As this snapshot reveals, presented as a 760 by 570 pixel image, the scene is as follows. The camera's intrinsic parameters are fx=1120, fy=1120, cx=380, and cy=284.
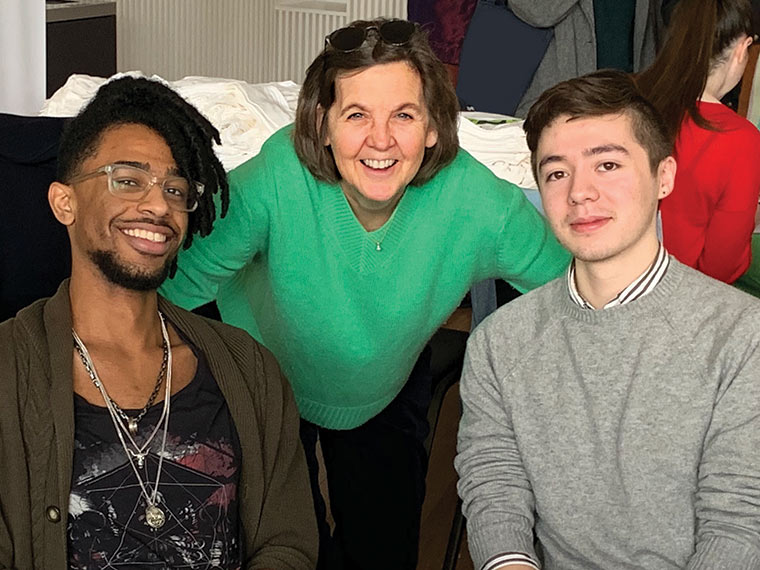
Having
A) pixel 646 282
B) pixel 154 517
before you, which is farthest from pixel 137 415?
pixel 646 282

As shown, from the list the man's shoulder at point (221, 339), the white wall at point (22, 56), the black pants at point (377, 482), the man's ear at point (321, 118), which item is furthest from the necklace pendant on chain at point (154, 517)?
the white wall at point (22, 56)

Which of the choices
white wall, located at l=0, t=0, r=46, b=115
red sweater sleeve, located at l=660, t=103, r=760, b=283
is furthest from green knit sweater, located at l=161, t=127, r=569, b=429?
white wall, located at l=0, t=0, r=46, b=115

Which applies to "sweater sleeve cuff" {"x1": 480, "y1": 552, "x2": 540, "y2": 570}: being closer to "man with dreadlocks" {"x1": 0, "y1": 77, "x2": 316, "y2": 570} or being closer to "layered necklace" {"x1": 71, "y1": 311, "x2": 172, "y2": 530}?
"man with dreadlocks" {"x1": 0, "y1": 77, "x2": 316, "y2": 570}

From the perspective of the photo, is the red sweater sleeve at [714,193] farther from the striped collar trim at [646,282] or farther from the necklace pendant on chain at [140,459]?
the necklace pendant on chain at [140,459]

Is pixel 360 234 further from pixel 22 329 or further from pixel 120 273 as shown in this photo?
pixel 22 329

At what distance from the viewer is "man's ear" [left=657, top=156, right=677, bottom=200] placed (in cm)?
175

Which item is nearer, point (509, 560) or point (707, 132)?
point (509, 560)

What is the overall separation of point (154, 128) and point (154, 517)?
577 mm

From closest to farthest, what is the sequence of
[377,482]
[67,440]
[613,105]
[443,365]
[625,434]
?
[67,440] < [625,434] < [613,105] < [377,482] < [443,365]

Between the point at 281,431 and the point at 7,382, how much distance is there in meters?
0.43

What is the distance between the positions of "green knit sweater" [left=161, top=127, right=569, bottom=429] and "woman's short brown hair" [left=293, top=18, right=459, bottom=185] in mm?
29

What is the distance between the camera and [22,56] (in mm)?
3037

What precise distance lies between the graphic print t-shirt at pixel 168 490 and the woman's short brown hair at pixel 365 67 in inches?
17.7

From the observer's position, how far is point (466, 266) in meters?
1.99
